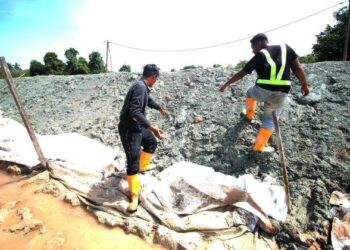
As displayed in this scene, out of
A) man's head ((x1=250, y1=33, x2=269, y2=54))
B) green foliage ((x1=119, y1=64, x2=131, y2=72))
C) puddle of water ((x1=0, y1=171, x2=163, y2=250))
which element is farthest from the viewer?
green foliage ((x1=119, y1=64, x2=131, y2=72))

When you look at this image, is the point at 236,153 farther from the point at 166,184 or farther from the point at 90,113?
the point at 90,113

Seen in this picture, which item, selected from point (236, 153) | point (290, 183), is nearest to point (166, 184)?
point (236, 153)

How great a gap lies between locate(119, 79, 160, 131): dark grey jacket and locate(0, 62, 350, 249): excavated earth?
1.11 m

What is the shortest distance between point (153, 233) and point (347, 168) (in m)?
2.35

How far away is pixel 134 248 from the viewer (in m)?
2.63

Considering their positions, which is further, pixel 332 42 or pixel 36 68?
A: pixel 36 68

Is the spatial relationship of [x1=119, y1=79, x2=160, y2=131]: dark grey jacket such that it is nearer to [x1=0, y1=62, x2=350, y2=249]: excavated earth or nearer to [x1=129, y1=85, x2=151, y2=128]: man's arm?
[x1=129, y1=85, x2=151, y2=128]: man's arm

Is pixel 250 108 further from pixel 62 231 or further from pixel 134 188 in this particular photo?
pixel 62 231

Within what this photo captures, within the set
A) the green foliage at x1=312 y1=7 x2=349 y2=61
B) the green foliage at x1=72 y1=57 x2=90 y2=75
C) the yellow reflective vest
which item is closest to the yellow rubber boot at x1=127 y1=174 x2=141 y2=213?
the yellow reflective vest

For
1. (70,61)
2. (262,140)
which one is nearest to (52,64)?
(70,61)

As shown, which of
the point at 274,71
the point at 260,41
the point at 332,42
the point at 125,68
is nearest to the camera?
the point at 274,71

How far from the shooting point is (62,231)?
2750 mm

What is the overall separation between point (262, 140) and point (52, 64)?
62.9 ft

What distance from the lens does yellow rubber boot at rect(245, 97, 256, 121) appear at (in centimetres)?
389
